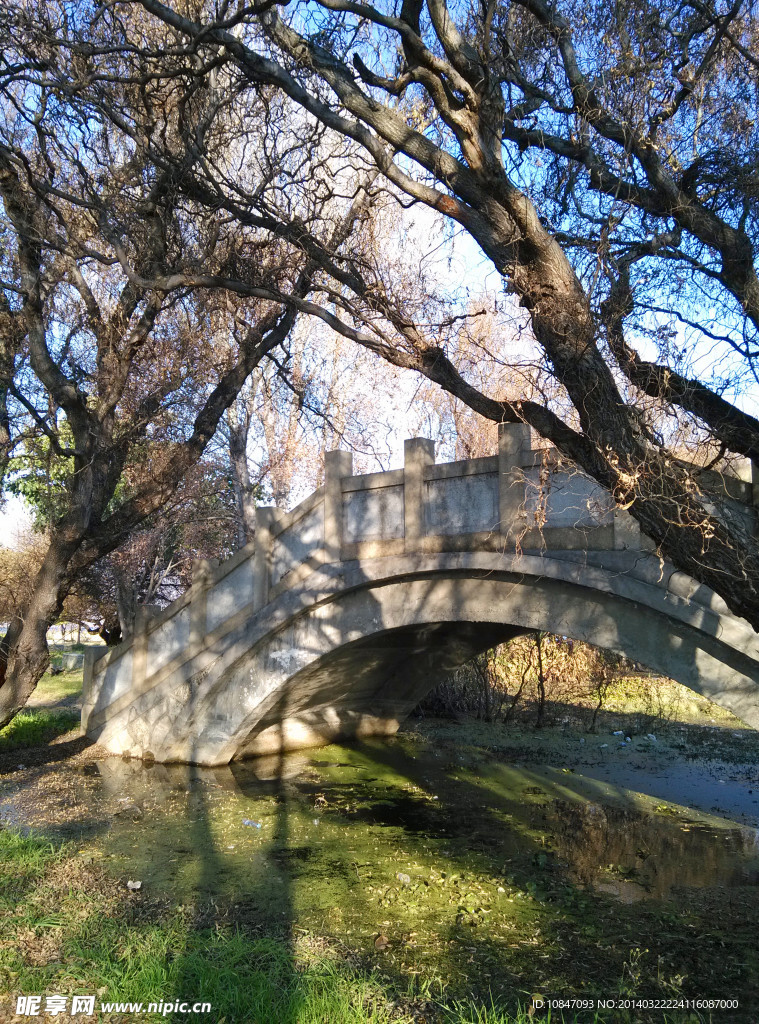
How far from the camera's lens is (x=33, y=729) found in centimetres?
1210

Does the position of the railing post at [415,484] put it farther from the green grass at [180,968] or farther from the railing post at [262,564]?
the green grass at [180,968]

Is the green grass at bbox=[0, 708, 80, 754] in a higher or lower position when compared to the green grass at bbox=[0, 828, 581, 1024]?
higher

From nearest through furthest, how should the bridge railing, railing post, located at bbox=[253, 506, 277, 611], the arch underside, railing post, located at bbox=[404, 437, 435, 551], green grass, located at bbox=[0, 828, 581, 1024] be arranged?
green grass, located at bbox=[0, 828, 581, 1024], the arch underside, the bridge railing, railing post, located at bbox=[404, 437, 435, 551], railing post, located at bbox=[253, 506, 277, 611]

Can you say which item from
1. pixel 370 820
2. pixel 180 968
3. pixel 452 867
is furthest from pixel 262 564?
pixel 180 968

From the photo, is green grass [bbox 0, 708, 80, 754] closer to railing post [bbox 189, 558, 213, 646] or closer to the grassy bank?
the grassy bank

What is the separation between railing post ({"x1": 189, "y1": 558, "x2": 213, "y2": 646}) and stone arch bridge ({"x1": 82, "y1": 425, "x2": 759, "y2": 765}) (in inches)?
0.9

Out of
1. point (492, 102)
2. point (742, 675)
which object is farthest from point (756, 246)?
point (742, 675)

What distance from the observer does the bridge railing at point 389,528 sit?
7.16 metres

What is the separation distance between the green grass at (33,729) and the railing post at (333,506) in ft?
18.5

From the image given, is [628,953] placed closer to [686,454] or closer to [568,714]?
[686,454]

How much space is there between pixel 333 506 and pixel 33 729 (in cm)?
627

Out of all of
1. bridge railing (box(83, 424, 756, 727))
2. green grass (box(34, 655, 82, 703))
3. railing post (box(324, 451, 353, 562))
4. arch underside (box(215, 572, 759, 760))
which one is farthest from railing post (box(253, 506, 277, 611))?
green grass (box(34, 655, 82, 703))

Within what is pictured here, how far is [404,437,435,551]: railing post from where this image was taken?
8555 mm

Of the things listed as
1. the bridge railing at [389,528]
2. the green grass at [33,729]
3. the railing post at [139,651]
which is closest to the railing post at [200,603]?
the bridge railing at [389,528]
